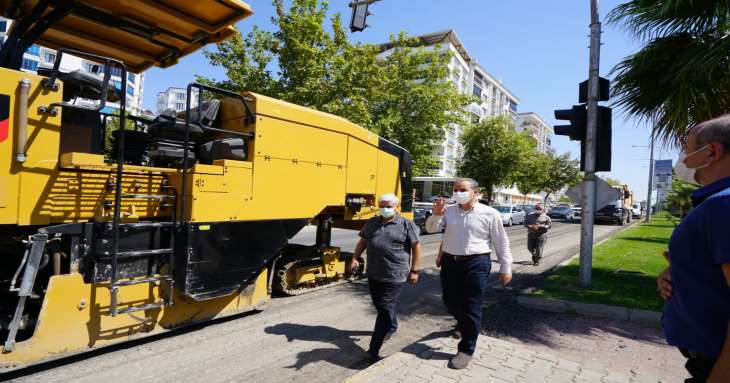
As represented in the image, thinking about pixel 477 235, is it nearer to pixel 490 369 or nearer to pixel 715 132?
pixel 490 369

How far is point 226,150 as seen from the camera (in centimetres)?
471

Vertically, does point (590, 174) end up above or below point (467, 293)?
above

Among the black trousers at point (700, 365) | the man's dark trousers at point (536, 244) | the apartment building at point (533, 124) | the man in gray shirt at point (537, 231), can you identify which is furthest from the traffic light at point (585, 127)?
the apartment building at point (533, 124)

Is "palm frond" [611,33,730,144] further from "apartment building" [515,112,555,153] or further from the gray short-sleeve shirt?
"apartment building" [515,112,555,153]

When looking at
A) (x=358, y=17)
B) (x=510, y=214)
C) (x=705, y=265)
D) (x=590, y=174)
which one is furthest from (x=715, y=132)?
(x=510, y=214)

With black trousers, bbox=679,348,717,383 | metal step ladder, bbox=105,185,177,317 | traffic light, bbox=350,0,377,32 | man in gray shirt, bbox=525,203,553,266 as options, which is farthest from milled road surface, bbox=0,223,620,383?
traffic light, bbox=350,0,377,32

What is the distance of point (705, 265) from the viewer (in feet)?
5.56

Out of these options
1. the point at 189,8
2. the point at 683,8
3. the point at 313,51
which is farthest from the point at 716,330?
the point at 313,51

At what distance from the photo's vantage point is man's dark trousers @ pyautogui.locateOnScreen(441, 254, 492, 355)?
3.88 m

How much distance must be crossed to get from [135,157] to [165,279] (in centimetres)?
184

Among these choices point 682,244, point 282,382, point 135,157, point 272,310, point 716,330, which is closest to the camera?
point 716,330

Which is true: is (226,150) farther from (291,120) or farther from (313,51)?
(313,51)

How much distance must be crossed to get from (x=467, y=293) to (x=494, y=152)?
1193 inches

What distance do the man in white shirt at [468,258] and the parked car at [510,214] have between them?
21.8 meters
